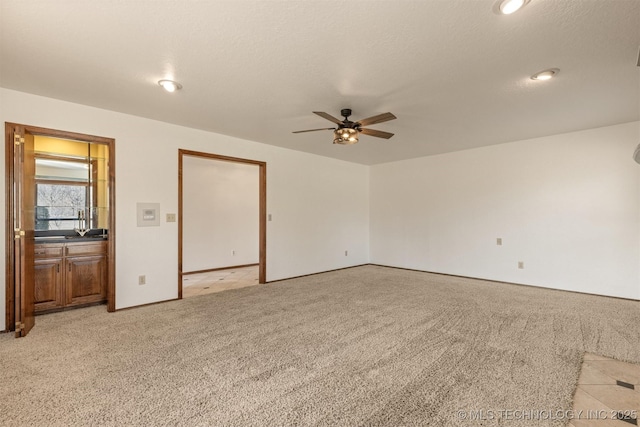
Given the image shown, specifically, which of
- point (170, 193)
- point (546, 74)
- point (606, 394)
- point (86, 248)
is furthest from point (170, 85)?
point (606, 394)

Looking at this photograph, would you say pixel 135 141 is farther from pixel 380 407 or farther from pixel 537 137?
pixel 537 137

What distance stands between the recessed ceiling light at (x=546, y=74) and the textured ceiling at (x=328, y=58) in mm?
65

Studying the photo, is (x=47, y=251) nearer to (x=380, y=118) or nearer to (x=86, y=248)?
(x=86, y=248)

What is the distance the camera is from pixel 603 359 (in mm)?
2420

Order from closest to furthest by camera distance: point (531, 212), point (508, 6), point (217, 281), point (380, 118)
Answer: point (508, 6) → point (380, 118) → point (531, 212) → point (217, 281)

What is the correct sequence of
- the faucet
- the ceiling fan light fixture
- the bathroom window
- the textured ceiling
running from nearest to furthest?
the textured ceiling, the ceiling fan light fixture, the bathroom window, the faucet

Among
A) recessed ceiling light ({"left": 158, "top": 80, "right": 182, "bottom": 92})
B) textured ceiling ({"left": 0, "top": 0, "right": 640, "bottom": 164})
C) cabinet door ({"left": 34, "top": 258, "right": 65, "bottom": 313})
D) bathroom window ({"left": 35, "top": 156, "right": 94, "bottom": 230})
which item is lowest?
cabinet door ({"left": 34, "top": 258, "right": 65, "bottom": 313})

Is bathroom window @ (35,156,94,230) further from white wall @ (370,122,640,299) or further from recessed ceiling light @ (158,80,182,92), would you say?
white wall @ (370,122,640,299)

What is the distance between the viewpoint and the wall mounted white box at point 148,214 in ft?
12.8

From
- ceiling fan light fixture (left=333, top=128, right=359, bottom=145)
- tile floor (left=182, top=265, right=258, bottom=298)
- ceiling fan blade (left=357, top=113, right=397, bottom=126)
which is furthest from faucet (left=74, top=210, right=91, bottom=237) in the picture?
ceiling fan blade (left=357, top=113, right=397, bottom=126)

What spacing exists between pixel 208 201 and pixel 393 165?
4431 mm

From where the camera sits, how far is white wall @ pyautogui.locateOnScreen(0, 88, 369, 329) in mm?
3500

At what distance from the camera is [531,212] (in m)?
4.93

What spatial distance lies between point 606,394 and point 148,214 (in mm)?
4927
